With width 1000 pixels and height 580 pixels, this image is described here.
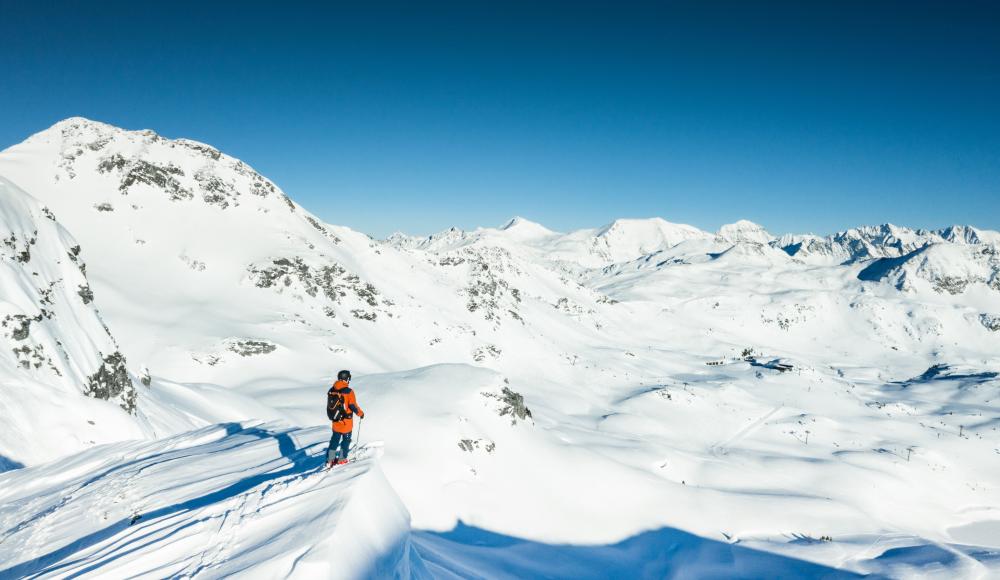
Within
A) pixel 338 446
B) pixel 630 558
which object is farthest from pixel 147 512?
pixel 630 558

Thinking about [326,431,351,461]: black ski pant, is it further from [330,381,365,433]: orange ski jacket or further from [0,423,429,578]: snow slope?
[0,423,429,578]: snow slope

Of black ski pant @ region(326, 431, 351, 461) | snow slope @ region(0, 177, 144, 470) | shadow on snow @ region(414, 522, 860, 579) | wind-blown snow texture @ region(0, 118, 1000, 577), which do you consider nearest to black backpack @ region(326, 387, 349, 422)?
black ski pant @ region(326, 431, 351, 461)

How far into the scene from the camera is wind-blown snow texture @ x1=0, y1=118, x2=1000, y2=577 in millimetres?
8727

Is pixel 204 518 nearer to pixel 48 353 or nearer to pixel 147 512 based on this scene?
pixel 147 512

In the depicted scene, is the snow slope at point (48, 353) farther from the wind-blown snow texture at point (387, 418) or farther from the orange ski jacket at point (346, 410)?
the orange ski jacket at point (346, 410)

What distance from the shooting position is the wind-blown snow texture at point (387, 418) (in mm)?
8727

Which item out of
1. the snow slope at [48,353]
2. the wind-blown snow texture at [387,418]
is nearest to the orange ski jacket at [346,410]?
the wind-blown snow texture at [387,418]

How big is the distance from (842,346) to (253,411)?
147 meters

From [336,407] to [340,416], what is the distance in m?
0.22

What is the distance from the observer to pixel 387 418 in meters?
26.1

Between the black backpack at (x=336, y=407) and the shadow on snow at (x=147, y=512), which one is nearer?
the shadow on snow at (x=147, y=512)

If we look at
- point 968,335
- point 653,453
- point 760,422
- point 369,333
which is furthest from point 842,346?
point 369,333

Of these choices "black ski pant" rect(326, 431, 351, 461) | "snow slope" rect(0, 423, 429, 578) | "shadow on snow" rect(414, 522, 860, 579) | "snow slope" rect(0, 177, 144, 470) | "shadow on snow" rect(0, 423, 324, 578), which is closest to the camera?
"snow slope" rect(0, 423, 429, 578)

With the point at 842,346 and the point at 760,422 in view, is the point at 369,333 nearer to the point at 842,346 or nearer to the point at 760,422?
the point at 760,422
